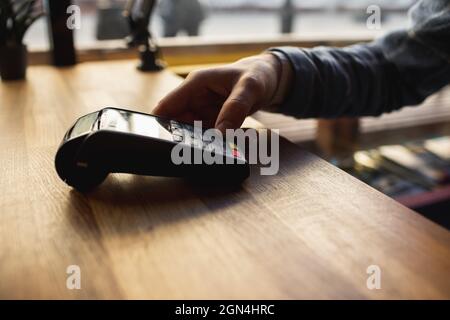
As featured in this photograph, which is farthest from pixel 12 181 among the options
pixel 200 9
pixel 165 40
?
pixel 200 9

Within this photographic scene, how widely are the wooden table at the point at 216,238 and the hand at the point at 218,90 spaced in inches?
5.0

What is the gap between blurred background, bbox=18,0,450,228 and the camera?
186cm

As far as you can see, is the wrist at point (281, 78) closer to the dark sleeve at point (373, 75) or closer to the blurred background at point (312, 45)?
the dark sleeve at point (373, 75)

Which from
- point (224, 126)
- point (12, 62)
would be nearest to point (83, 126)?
point (224, 126)

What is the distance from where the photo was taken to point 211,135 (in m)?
0.61

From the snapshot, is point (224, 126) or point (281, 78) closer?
point (224, 126)

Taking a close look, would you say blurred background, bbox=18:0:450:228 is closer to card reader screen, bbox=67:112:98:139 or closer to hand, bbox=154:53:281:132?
hand, bbox=154:53:281:132

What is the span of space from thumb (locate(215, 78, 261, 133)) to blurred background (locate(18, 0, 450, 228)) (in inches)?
42.6

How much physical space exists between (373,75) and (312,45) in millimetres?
1351

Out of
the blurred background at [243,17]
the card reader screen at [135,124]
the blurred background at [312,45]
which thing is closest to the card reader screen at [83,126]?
the card reader screen at [135,124]

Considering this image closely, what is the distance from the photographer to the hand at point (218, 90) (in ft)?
2.26

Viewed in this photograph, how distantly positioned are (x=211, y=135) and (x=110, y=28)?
64.0 inches

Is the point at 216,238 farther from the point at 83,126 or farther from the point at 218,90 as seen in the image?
the point at 218,90

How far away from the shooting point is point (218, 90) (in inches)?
29.1
